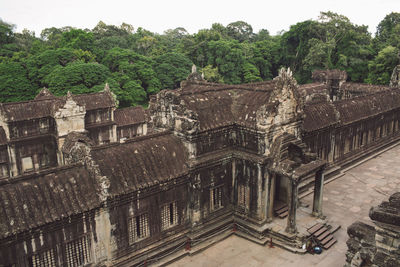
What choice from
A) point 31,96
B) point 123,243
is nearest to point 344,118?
point 123,243

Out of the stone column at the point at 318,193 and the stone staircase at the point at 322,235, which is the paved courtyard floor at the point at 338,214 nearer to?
the stone staircase at the point at 322,235

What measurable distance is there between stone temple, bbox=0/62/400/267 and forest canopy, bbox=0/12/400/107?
79.7 feet

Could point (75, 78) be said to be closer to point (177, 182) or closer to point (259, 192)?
point (177, 182)

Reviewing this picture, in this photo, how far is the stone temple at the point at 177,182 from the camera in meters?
15.0

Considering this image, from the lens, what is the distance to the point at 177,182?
62.7ft

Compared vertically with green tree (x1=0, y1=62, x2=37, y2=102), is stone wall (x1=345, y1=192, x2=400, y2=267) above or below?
below

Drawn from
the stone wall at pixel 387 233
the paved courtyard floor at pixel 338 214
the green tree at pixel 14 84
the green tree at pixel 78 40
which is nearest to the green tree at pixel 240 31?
the green tree at pixel 78 40

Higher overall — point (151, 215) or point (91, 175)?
point (91, 175)

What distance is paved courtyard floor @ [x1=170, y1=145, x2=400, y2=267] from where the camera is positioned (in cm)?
1923

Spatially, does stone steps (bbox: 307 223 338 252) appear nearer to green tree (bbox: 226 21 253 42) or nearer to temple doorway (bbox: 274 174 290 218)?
temple doorway (bbox: 274 174 290 218)

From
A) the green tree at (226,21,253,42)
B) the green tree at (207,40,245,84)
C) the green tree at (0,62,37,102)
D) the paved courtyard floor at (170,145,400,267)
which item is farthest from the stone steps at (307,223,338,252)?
the green tree at (226,21,253,42)

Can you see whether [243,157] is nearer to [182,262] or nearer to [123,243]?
[182,262]

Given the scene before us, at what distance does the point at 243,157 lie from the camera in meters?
21.3

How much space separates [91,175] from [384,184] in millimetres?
25168
